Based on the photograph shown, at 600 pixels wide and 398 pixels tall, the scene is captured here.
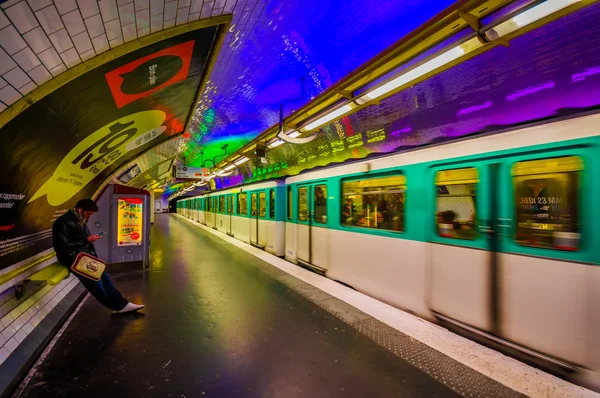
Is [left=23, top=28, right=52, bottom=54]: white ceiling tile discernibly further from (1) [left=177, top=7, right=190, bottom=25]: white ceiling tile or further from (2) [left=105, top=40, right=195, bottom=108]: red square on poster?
(1) [left=177, top=7, right=190, bottom=25]: white ceiling tile

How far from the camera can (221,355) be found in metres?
2.72

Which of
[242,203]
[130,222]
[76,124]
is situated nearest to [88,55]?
[76,124]

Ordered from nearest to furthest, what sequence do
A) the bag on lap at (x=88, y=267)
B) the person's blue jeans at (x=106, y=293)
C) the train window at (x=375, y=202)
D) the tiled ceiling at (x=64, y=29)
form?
1. the tiled ceiling at (x=64, y=29)
2. the bag on lap at (x=88, y=267)
3. the person's blue jeans at (x=106, y=293)
4. the train window at (x=375, y=202)

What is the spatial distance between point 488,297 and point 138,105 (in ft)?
15.1

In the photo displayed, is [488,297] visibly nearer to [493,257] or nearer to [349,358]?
[493,257]

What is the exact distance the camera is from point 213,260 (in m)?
7.18

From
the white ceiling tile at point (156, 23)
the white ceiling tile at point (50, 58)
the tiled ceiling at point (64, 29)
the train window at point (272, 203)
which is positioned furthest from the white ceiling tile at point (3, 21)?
the train window at point (272, 203)

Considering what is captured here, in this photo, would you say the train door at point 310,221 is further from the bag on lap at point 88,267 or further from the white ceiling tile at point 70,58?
the white ceiling tile at point 70,58

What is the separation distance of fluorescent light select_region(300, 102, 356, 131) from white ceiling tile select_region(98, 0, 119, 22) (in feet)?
8.21

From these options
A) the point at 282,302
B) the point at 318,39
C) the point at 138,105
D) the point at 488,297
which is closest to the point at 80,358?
the point at 282,302

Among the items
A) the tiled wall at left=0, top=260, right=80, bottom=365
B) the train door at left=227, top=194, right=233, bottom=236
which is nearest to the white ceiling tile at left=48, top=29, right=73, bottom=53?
the tiled wall at left=0, top=260, right=80, bottom=365

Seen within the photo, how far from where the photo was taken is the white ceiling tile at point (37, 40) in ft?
5.39

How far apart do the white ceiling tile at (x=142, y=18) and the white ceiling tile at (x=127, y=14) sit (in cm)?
3

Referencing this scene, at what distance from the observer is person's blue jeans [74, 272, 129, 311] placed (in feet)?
Answer: 11.3
